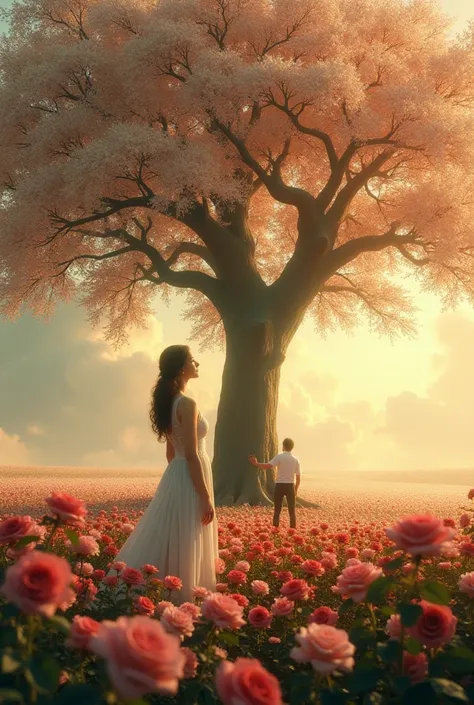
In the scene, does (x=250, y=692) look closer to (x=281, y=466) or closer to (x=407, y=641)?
(x=407, y=641)

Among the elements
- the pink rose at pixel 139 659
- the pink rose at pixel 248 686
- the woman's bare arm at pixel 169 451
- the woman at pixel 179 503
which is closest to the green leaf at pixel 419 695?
the pink rose at pixel 248 686

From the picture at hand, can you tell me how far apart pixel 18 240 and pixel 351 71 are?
8542 millimetres

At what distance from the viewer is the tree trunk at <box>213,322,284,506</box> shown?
1722 cm

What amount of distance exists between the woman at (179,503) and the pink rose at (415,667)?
3736 mm

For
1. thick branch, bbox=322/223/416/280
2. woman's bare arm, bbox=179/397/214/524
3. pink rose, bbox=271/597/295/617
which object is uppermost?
thick branch, bbox=322/223/416/280

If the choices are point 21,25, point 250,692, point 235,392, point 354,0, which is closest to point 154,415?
point 250,692

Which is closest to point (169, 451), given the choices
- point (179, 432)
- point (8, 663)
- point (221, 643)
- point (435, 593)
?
point (179, 432)

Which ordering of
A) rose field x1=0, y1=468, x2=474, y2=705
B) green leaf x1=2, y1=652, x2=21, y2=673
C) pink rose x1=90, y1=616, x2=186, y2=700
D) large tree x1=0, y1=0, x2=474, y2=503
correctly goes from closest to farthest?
pink rose x1=90, y1=616, x2=186, y2=700 → rose field x1=0, y1=468, x2=474, y2=705 → green leaf x1=2, y1=652, x2=21, y2=673 → large tree x1=0, y1=0, x2=474, y2=503

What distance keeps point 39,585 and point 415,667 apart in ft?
4.73

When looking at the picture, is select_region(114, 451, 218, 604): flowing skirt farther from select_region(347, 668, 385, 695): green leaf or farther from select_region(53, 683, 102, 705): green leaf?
select_region(53, 683, 102, 705): green leaf

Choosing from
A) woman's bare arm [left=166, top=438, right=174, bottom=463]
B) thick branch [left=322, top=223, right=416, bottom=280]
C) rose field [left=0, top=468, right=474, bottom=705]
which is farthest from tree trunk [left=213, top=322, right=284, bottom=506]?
rose field [left=0, top=468, right=474, bottom=705]

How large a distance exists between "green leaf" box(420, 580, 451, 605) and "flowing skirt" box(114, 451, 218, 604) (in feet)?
12.8

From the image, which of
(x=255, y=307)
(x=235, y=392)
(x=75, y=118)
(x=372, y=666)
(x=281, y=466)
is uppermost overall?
(x=75, y=118)

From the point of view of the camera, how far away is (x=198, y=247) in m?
19.7
